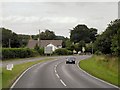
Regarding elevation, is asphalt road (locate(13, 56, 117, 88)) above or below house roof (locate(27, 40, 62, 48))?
below

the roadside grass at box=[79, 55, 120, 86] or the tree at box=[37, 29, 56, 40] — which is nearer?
the roadside grass at box=[79, 55, 120, 86]

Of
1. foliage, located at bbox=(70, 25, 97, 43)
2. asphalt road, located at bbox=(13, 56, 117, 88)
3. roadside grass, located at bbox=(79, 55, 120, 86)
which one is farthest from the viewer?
foliage, located at bbox=(70, 25, 97, 43)

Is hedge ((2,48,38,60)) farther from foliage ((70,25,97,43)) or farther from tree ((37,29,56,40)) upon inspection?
tree ((37,29,56,40))

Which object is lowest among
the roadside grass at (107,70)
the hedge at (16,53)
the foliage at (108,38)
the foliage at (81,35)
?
the roadside grass at (107,70)

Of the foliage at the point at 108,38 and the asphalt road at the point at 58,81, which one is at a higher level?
the foliage at the point at 108,38

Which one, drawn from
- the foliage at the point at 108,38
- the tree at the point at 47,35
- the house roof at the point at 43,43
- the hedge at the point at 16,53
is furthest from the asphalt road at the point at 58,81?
the tree at the point at 47,35

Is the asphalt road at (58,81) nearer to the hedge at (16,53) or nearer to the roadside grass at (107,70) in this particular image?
the roadside grass at (107,70)

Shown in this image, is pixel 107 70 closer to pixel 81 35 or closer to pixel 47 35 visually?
pixel 81 35

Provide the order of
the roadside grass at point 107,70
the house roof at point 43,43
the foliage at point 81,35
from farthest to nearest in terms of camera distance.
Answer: the foliage at point 81,35, the house roof at point 43,43, the roadside grass at point 107,70

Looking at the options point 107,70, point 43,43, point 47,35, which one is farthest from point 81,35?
point 107,70

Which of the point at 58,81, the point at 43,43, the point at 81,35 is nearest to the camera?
the point at 58,81

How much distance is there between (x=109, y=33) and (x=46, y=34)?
131 meters

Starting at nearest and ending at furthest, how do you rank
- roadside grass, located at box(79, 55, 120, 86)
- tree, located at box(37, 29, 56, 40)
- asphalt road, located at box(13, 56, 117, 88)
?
asphalt road, located at box(13, 56, 117, 88) < roadside grass, located at box(79, 55, 120, 86) < tree, located at box(37, 29, 56, 40)

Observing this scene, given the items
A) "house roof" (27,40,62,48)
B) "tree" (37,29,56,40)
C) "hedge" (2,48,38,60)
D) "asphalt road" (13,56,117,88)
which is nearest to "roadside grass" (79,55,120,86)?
"asphalt road" (13,56,117,88)
